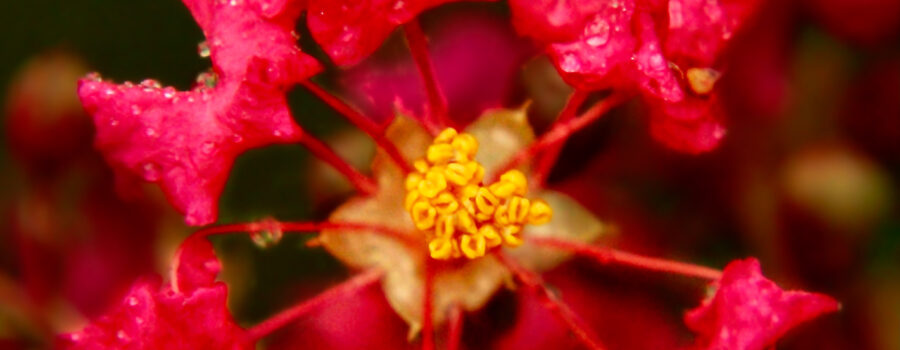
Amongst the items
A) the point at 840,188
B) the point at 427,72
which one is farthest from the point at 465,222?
the point at 840,188

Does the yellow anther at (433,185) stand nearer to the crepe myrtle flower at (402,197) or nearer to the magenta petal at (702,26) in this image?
the crepe myrtle flower at (402,197)

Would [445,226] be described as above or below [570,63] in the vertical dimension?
below

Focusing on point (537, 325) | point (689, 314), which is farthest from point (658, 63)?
point (537, 325)

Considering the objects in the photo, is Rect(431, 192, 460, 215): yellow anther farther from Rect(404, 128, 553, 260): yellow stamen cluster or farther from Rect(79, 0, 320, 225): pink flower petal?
Rect(79, 0, 320, 225): pink flower petal

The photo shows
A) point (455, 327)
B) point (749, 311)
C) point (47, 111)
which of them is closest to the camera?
point (749, 311)

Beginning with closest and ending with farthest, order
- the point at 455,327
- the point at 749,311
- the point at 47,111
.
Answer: the point at 749,311 < the point at 455,327 < the point at 47,111

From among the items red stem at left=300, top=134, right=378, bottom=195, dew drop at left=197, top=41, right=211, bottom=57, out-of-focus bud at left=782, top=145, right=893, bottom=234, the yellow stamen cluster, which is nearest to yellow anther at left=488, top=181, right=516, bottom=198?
the yellow stamen cluster

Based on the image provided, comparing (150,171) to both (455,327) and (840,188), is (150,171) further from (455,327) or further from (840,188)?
(840,188)
